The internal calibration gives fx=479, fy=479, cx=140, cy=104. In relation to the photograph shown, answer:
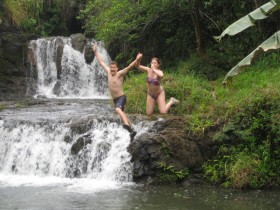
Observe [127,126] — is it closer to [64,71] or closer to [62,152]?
[62,152]

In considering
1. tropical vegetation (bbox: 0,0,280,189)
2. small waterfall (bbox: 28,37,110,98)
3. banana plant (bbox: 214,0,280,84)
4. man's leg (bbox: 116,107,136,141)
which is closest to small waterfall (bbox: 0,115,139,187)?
man's leg (bbox: 116,107,136,141)

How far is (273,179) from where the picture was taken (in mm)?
9078

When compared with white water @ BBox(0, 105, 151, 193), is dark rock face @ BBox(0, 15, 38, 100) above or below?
above

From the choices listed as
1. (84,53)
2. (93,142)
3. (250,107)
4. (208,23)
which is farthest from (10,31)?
(250,107)

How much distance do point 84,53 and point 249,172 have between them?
1381cm

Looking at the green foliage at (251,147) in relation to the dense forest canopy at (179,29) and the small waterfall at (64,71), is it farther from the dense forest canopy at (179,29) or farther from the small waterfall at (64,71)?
the small waterfall at (64,71)

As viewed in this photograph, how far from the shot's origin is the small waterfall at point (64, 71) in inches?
831

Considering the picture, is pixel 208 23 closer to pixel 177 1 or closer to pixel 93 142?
pixel 177 1

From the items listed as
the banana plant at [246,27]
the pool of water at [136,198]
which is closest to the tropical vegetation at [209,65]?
the pool of water at [136,198]

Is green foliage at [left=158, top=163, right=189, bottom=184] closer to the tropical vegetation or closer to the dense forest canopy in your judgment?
the tropical vegetation

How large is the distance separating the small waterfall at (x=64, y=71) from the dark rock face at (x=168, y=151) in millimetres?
11108

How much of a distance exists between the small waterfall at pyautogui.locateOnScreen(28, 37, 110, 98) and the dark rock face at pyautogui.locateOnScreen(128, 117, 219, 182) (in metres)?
11.1

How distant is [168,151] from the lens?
31.8 feet

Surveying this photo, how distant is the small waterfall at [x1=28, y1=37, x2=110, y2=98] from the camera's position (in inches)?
831
